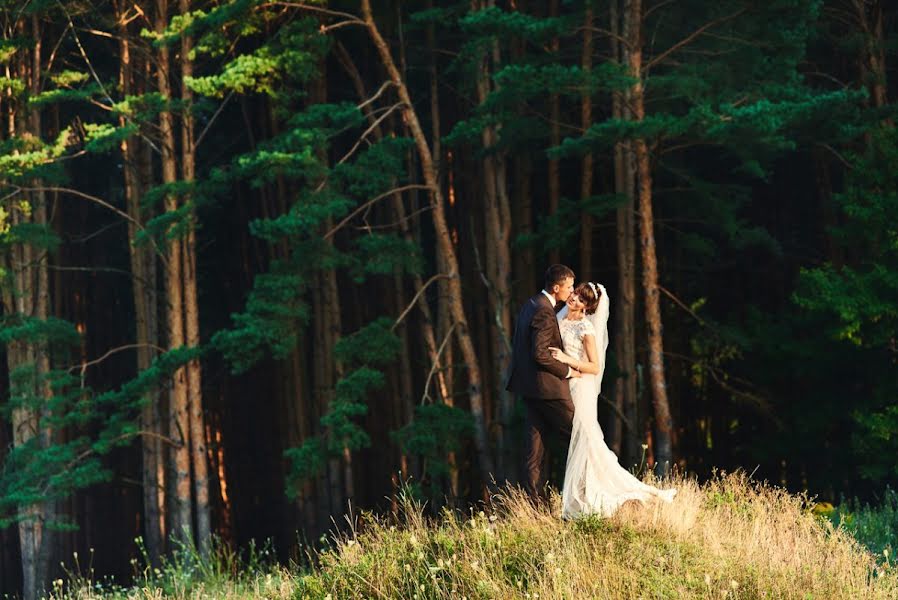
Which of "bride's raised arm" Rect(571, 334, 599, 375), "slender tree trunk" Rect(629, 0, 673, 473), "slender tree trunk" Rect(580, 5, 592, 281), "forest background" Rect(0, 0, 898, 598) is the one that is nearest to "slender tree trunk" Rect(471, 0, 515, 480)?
"forest background" Rect(0, 0, 898, 598)

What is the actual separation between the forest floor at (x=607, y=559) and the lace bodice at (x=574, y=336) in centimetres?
111

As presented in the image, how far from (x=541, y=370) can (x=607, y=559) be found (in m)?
2.22

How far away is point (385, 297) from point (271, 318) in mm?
6839

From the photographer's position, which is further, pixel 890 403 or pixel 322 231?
pixel 322 231

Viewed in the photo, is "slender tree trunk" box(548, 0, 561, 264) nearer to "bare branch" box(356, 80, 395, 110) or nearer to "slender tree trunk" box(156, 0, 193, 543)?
"bare branch" box(356, 80, 395, 110)

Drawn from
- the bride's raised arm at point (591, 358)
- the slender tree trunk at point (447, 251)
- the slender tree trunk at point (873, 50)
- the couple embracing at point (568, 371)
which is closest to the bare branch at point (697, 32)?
the slender tree trunk at point (873, 50)

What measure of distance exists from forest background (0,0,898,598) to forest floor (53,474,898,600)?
27.6ft

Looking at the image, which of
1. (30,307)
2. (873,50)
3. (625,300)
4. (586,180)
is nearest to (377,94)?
(586,180)

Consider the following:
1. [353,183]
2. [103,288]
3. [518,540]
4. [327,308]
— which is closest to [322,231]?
[327,308]

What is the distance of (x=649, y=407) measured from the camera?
76.9 feet

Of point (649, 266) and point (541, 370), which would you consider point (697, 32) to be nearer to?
point (649, 266)

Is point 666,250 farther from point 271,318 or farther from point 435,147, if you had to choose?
point 271,318

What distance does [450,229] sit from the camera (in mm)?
25812

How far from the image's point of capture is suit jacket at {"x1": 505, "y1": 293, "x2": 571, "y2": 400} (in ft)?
32.7
